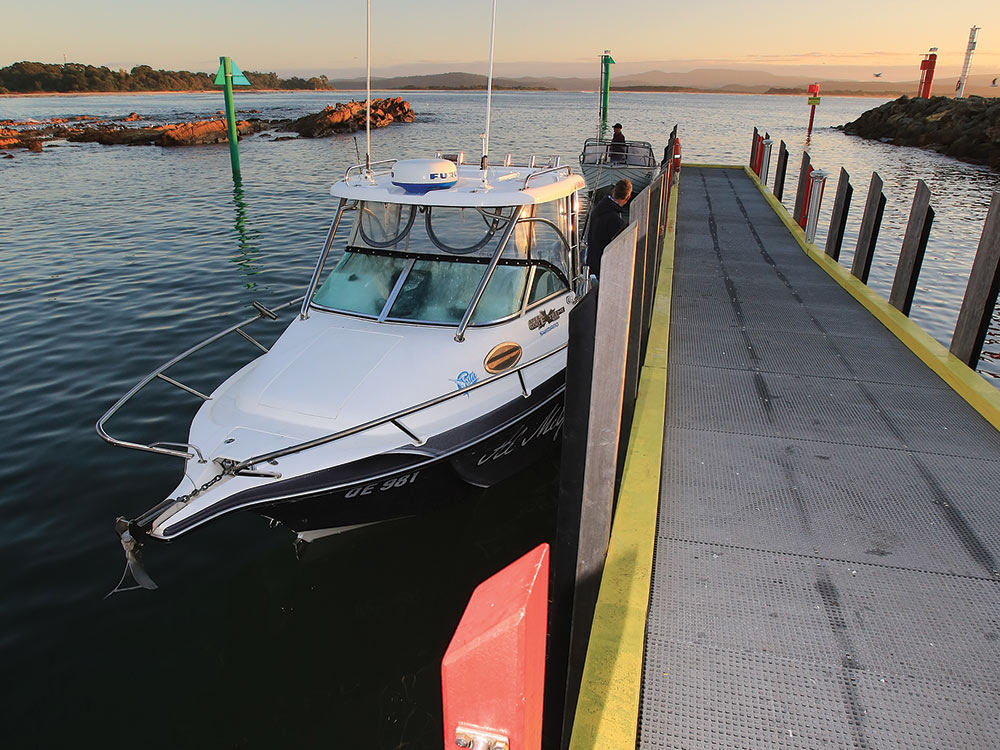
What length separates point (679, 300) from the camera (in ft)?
28.6

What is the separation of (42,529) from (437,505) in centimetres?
396

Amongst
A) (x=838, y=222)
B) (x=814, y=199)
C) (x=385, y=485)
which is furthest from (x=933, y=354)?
(x=838, y=222)

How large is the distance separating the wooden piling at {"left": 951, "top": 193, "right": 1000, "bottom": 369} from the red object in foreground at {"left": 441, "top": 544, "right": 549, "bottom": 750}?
7009 millimetres

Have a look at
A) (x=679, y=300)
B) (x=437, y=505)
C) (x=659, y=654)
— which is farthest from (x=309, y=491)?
(x=679, y=300)

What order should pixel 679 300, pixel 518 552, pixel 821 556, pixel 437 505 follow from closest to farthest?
pixel 821 556, pixel 437 505, pixel 518 552, pixel 679 300

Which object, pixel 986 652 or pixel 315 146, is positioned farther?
pixel 315 146

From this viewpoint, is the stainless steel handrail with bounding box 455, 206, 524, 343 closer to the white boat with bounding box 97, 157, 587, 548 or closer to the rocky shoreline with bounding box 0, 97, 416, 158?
the white boat with bounding box 97, 157, 587, 548

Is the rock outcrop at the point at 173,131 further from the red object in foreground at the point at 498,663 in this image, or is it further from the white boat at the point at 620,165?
the red object in foreground at the point at 498,663

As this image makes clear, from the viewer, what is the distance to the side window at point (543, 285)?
663 centimetres

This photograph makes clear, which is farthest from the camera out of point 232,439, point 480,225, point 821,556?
point 480,225

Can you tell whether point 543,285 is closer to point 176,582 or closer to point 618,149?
point 176,582

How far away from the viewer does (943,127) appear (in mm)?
46875

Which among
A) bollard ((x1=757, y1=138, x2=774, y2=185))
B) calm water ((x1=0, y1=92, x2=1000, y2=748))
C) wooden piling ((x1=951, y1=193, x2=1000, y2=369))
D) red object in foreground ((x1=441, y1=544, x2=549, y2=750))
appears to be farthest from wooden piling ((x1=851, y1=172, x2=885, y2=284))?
bollard ((x1=757, y1=138, x2=774, y2=185))

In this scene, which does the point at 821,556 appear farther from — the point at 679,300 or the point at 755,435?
the point at 679,300
